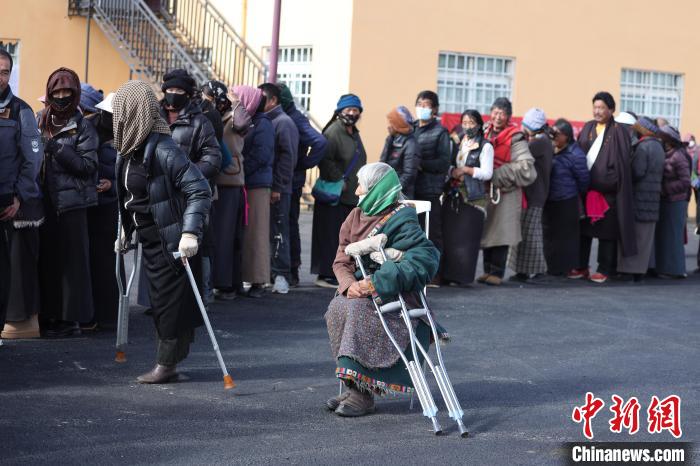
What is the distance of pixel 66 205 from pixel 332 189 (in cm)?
392

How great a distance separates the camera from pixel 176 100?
9078mm

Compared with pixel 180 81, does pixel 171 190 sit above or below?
below

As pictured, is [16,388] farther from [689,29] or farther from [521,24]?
[689,29]

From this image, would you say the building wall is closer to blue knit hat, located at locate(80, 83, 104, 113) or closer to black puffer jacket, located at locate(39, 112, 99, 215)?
blue knit hat, located at locate(80, 83, 104, 113)

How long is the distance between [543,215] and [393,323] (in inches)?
312

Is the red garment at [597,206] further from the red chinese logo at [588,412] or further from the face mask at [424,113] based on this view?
the red chinese logo at [588,412]

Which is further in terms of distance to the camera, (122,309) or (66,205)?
(66,205)

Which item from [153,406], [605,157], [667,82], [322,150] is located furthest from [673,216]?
[667,82]

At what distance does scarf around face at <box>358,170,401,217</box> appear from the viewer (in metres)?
6.99

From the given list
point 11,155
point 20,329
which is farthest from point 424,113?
point 11,155

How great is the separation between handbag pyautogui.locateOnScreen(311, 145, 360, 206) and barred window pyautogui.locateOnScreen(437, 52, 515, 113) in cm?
1181

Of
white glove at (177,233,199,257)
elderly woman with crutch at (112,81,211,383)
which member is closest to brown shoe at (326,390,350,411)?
elderly woman with crutch at (112,81,211,383)

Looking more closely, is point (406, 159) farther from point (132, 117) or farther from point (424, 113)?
point (132, 117)

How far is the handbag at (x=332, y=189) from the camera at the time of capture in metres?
12.3
